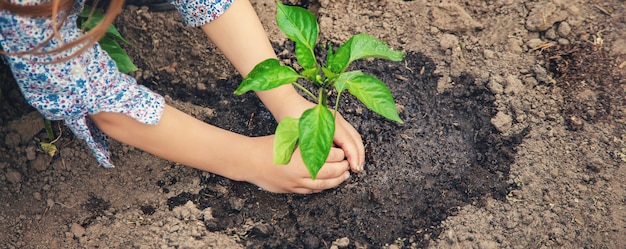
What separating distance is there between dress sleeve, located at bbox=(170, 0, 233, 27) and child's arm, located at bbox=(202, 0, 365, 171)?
20 millimetres

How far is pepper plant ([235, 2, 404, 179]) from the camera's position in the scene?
133 centimetres

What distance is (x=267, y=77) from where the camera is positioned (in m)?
1.37

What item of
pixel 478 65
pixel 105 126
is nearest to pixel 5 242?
pixel 105 126

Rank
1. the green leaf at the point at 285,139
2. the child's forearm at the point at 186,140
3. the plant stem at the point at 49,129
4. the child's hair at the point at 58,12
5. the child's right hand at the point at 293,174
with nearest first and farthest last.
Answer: the child's hair at the point at 58,12
the green leaf at the point at 285,139
the child's forearm at the point at 186,140
the child's right hand at the point at 293,174
the plant stem at the point at 49,129

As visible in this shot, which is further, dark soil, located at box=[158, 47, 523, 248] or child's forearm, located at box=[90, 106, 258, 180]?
dark soil, located at box=[158, 47, 523, 248]

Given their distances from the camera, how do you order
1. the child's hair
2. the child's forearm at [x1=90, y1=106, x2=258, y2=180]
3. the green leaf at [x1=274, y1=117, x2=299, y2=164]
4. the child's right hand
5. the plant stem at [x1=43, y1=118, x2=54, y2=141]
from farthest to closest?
the plant stem at [x1=43, y1=118, x2=54, y2=141], the child's right hand, the child's forearm at [x1=90, y1=106, x2=258, y2=180], the green leaf at [x1=274, y1=117, x2=299, y2=164], the child's hair

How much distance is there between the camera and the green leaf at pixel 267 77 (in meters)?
1.35

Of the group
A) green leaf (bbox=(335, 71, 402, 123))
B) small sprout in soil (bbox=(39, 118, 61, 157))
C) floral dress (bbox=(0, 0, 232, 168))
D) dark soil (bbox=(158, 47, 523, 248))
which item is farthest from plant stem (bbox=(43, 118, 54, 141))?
green leaf (bbox=(335, 71, 402, 123))

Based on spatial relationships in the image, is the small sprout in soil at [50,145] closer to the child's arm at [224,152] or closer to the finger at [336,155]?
the child's arm at [224,152]

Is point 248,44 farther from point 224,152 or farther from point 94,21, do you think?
point 94,21

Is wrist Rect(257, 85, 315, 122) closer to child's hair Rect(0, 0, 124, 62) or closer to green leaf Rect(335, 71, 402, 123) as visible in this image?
green leaf Rect(335, 71, 402, 123)

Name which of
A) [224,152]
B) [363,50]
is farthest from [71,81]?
[363,50]

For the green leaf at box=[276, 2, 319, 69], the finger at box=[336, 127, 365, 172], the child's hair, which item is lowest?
the finger at box=[336, 127, 365, 172]

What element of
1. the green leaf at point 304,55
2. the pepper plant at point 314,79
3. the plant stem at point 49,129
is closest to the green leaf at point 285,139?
the pepper plant at point 314,79
